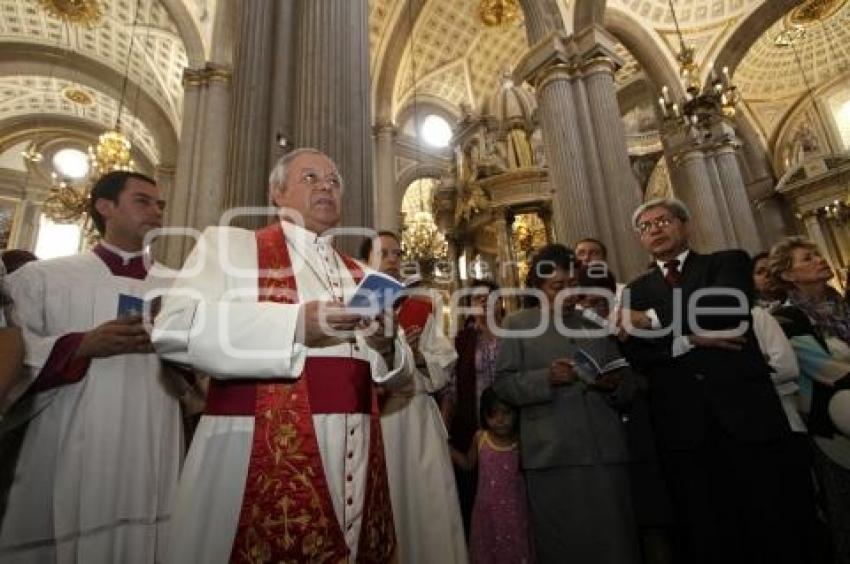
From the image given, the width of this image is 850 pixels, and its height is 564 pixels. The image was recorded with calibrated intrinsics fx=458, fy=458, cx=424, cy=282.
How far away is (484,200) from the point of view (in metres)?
12.4

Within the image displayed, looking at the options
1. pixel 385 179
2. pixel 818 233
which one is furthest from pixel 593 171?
pixel 818 233

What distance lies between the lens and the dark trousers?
195 centimetres

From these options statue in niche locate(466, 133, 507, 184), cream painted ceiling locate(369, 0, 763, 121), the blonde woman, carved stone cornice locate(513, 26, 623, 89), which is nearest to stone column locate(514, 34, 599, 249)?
carved stone cornice locate(513, 26, 623, 89)

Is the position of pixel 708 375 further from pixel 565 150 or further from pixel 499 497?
pixel 565 150

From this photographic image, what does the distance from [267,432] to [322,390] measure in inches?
8.1

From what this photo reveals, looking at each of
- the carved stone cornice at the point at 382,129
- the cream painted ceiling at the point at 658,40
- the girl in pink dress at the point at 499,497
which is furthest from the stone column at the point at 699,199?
the girl in pink dress at the point at 499,497

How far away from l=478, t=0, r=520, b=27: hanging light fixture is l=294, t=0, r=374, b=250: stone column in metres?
9.94

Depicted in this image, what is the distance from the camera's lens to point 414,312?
2.66 meters

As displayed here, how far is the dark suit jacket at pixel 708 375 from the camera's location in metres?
2.02

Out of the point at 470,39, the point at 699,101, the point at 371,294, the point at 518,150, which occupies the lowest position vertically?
the point at 371,294

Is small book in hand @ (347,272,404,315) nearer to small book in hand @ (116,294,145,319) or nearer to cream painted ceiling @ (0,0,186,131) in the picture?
small book in hand @ (116,294,145,319)

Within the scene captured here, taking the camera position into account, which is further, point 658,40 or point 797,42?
point 797,42

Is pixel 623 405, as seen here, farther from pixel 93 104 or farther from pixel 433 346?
pixel 93 104

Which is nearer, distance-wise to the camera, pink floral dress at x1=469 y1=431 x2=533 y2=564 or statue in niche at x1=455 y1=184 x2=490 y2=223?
pink floral dress at x1=469 y1=431 x2=533 y2=564
